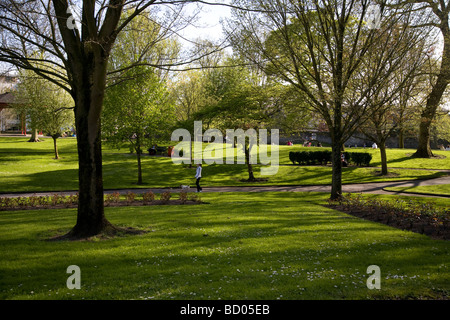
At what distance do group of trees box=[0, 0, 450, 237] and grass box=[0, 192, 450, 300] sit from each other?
201cm

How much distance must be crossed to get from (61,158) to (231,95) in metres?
22.2

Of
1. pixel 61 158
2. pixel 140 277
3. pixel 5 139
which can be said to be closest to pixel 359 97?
pixel 140 277

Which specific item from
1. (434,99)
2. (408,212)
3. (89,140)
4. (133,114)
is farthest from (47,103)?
A: (434,99)

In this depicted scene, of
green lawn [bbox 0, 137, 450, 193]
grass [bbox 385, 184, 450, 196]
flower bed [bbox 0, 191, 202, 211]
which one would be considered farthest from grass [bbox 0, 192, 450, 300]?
green lawn [bbox 0, 137, 450, 193]

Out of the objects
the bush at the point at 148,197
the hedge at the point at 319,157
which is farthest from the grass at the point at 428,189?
the bush at the point at 148,197

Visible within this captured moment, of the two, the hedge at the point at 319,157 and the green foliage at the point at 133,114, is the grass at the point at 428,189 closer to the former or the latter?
the hedge at the point at 319,157

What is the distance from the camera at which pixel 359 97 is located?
1722 centimetres

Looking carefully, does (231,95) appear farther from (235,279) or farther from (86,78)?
(235,279)

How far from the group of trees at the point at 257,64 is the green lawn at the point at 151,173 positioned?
3.86m

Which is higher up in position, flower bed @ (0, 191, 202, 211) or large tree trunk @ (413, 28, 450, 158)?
large tree trunk @ (413, 28, 450, 158)

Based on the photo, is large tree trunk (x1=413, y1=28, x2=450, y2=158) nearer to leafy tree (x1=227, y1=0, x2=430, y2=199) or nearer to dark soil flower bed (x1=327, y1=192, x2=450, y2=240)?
leafy tree (x1=227, y1=0, x2=430, y2=199)

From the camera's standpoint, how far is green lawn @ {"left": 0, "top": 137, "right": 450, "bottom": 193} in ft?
89.7

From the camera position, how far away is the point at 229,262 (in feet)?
22.2

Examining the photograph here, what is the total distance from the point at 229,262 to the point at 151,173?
2797 cm
